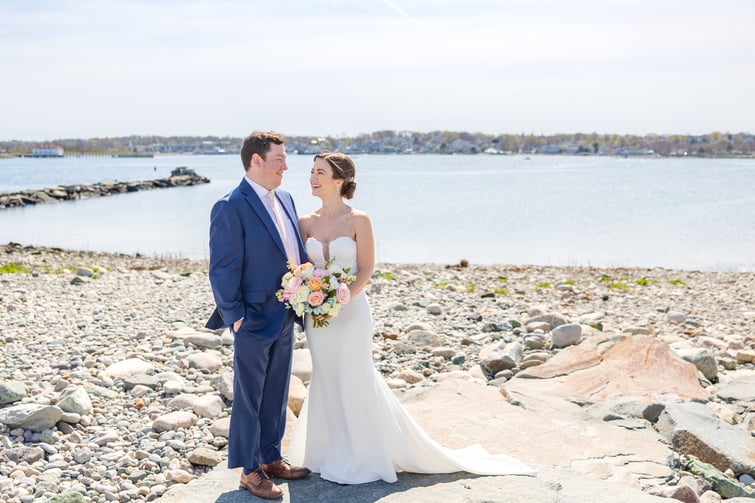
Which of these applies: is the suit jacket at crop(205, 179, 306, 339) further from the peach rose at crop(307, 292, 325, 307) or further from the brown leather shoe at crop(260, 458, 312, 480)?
the brown leather shoe at crop(260, 458, 312, 480)

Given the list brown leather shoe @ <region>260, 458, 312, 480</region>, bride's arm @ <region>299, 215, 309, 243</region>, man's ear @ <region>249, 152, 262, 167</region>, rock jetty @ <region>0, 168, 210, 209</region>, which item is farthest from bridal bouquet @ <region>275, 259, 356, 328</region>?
rock jetty @ <region>0, 168, 210, 209</region>

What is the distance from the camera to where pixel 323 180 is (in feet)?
18.3

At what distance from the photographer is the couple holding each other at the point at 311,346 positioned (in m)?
5.22

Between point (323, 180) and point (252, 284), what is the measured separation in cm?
92

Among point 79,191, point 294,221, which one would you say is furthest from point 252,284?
point 79,191

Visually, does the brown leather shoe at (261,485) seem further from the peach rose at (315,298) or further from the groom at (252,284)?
the peach rose at (315,298)

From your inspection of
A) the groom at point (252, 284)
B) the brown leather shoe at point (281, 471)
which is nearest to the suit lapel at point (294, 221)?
the groom at point (252, 284)

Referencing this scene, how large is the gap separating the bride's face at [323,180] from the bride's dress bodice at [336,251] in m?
0.35

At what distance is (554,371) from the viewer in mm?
9039

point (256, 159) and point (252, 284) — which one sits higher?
point (256, 159)

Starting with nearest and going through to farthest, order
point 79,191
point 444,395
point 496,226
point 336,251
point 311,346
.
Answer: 1. point 336,251
2. point 311,346
3. point 444,395
4. point 496,226
5. point 79,191

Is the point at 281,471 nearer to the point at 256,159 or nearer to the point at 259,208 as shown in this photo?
the point at 259,208

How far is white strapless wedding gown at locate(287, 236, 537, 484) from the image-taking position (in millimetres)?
5590

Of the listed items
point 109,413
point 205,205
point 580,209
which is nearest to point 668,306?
point 109,413
